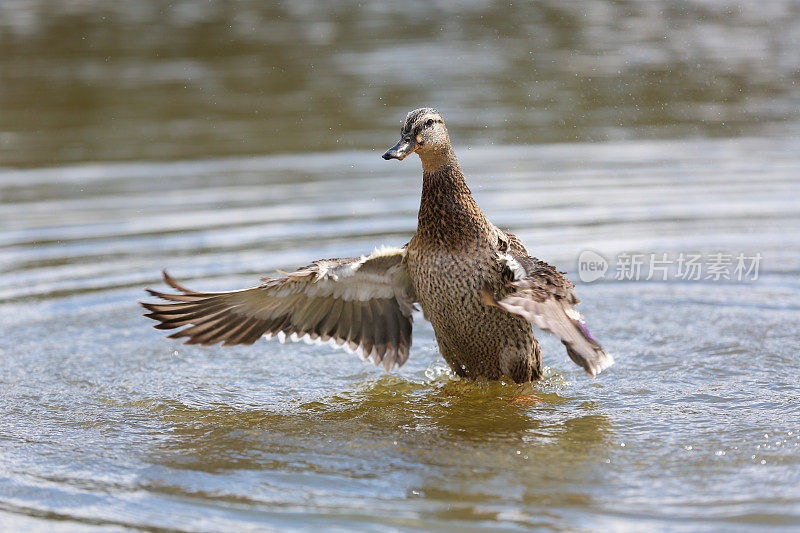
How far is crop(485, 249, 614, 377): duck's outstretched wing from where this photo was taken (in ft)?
16.9

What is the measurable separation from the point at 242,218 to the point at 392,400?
4065 millimetres

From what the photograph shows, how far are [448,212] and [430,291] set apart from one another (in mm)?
492

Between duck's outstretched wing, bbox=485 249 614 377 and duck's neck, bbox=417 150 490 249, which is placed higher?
duck's neck, bbox=417 150 490 249

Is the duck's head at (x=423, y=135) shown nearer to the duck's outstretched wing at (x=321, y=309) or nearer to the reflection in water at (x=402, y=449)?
the duck's outstretched wing at (x=321, y=309)

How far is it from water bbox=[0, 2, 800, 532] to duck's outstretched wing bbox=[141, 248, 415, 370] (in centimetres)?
38

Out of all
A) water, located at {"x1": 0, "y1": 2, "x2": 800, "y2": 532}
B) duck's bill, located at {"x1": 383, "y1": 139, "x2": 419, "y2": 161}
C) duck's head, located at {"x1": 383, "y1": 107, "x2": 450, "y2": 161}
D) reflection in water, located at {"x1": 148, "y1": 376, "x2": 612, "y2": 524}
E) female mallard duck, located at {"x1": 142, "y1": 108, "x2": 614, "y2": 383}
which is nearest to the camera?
reflection in water, located at {"x1": 148, "y1": 376, "x2": 612, "y2": 524}

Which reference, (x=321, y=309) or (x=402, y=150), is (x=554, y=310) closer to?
(x=402, y=150)

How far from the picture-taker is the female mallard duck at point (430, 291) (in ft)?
20.9

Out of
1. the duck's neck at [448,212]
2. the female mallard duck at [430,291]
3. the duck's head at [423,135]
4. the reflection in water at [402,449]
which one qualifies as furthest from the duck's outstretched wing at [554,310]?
the duck's head at [423,135]

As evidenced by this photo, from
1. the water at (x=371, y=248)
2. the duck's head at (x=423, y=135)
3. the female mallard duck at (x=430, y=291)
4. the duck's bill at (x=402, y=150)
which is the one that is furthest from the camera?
the female mallard duck at (x=430, y=291)

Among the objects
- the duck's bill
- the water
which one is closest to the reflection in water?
the water

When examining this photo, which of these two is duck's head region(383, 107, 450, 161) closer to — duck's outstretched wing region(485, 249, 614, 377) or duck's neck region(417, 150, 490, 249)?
duck's neck region(417, 150, 490, 249)

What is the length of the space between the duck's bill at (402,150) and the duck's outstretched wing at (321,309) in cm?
74

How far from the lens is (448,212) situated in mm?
6391
